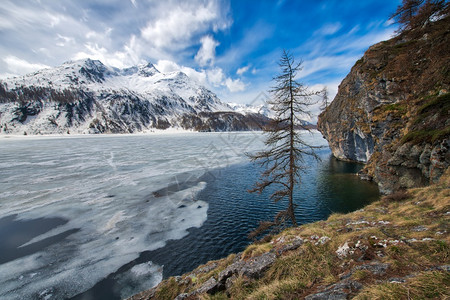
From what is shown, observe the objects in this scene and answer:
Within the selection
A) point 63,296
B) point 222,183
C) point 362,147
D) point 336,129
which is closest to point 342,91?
point 336,129

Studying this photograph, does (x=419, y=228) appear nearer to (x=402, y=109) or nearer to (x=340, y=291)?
(x=340, y=291)

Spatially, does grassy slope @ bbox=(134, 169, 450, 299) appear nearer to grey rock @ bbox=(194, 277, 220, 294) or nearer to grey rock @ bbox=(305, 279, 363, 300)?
grey rock @ bbox=(305, 279, 363, 300)

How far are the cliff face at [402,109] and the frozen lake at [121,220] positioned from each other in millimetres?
5905

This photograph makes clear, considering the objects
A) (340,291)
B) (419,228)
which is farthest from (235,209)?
(340,291)

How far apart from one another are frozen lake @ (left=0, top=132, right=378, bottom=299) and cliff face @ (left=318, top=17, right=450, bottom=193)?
19.4 ft

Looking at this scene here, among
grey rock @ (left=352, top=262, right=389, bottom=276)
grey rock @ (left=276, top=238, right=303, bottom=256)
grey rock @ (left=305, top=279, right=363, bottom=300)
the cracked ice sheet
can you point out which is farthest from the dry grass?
the cracked ice sheet

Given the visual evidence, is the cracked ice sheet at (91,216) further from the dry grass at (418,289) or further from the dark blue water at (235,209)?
the dry grass at (418,289)

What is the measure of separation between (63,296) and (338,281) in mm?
13325

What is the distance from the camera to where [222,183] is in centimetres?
2920

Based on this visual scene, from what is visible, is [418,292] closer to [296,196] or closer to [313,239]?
[313,239]

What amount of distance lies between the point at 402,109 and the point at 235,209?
83.3ft

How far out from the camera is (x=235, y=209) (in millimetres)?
21219

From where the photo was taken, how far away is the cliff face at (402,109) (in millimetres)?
16141

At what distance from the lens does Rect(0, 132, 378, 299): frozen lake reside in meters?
11.4
